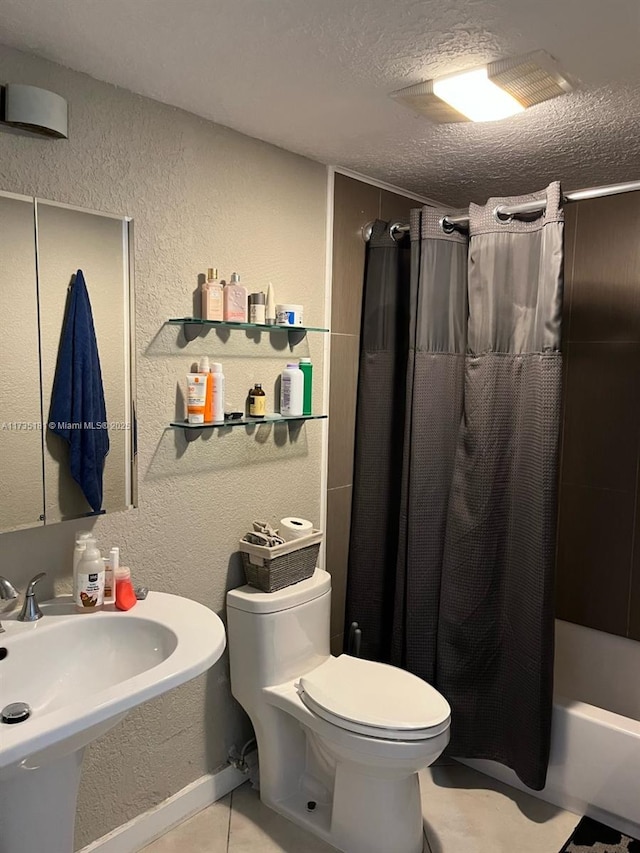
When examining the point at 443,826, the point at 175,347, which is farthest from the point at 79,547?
the point at 443,826

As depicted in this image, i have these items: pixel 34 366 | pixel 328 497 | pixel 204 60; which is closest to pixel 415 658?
pixel 328 497

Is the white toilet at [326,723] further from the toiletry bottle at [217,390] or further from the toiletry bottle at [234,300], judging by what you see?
the toiletry bottle at [234,300]

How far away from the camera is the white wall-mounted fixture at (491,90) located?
1713mm

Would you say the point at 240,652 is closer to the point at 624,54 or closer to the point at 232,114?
the point at 232,114

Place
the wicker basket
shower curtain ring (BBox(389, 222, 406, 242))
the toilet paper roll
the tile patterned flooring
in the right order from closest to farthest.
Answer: the tile patterned flooring → the wicker basket → the toilet paper roll → shower curtain ring (BBox(389, 222, 406, 242))

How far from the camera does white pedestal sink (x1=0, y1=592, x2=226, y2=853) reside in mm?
1315

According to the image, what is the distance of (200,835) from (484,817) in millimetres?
946

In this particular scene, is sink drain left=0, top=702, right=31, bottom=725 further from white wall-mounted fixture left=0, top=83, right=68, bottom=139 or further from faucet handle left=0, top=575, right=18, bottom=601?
white wall-mounted fixture left=0, top=83, right=68, bottom=139

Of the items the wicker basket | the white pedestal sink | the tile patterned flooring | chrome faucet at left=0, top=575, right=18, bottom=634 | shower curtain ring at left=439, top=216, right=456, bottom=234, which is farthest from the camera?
shower curtain ring at left=439, top=216, right=456, bottom=234

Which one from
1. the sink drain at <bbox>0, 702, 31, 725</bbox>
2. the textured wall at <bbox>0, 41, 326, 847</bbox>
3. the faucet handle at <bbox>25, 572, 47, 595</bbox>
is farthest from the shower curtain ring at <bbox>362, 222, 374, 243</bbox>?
the sink drain at <bbox>0, 702, 31, 725</bbox>

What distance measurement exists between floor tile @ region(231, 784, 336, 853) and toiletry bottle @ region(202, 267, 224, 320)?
65.0 inches

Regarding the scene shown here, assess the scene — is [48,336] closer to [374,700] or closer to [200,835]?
[374,700]

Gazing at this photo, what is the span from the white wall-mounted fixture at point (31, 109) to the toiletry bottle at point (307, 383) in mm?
1083

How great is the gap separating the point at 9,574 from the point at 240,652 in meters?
0.83
